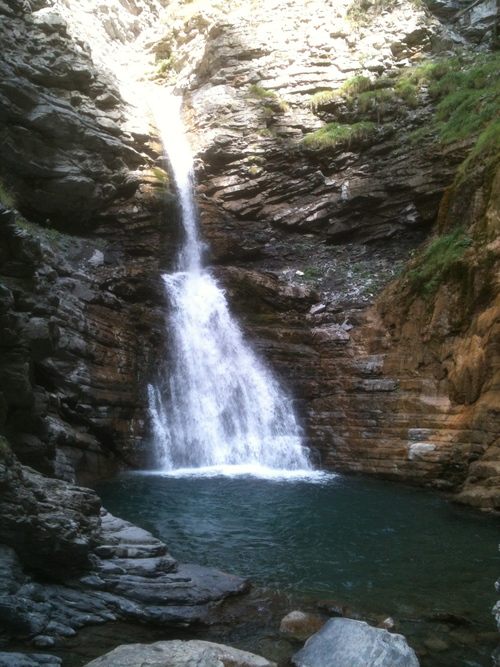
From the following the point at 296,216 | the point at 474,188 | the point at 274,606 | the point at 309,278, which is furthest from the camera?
the point at 296,216

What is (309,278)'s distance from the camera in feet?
65.2

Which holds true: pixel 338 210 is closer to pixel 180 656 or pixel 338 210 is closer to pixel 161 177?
pixel 161 177

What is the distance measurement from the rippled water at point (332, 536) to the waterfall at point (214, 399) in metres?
1.61

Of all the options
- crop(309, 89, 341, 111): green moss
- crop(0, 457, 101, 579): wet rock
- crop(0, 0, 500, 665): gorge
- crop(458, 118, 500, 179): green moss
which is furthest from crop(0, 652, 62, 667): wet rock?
crop(309, 89, 341, 111): green moss

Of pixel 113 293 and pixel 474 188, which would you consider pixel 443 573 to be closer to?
pixel 474 188

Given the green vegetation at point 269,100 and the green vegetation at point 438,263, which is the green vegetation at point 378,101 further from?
the green vegetation at point 438,263

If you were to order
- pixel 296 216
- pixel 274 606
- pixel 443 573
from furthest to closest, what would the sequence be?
pixel 296 216 → pixel 443 573 → pixel 274 606

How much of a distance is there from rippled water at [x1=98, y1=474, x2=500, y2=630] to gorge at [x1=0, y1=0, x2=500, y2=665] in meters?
0.79

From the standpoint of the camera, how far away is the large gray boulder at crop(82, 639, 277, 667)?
4.48 meters

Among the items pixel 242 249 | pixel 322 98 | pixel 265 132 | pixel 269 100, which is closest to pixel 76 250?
pixel 242 249

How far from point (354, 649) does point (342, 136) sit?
19.7 m

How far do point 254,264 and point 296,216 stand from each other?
2.57 meters

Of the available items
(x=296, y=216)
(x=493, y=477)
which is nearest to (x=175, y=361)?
(x=296, y=216)

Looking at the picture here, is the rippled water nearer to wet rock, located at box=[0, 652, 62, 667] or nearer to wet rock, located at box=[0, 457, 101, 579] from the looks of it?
wet rock, located at box=[0, 457, 101, 579]
